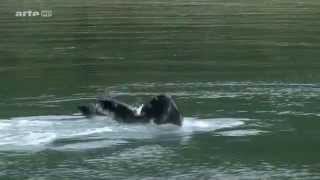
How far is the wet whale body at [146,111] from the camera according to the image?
54.4ft

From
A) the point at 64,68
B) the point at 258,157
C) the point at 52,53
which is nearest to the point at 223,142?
the point at 258,157

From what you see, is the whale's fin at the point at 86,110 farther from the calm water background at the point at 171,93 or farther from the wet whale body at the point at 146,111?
the calm water background at the point at 171,93

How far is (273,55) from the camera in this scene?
30703 mm

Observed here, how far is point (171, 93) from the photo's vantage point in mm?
22141

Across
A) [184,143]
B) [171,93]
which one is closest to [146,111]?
[184,143]

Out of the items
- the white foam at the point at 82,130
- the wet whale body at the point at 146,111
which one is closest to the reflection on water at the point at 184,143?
the white foam at the point at 82,130

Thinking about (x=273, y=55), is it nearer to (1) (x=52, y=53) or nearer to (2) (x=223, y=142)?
(1) (x=52, y=53)

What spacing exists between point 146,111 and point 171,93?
207 inches

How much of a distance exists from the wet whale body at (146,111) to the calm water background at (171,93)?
183 mm

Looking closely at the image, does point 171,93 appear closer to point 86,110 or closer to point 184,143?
point 86,110

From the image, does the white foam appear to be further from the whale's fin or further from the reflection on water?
the whale's fin

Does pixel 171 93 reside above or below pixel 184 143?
above

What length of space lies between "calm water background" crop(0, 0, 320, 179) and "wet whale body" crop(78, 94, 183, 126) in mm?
183

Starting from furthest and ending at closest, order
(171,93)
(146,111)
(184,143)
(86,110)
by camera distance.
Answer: (171,93), (86,110), (146,111), (184,143)
